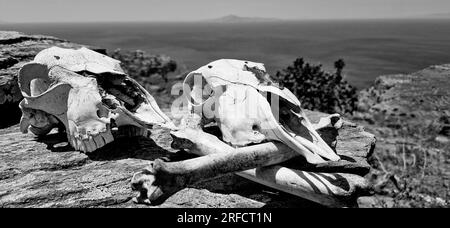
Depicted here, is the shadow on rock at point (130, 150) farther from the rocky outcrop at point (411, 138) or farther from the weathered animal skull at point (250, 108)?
the rocky outcrop at point (411, 138)

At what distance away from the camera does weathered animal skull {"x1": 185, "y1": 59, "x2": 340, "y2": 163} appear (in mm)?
4059

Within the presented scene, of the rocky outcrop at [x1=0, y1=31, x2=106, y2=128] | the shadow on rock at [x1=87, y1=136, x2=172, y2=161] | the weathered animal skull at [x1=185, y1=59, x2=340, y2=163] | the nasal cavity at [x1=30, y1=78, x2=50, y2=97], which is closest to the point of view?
the weathered animal skull at [x1=185, y1=59, x2=340, y2=163]

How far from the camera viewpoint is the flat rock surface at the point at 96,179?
13.4 ft

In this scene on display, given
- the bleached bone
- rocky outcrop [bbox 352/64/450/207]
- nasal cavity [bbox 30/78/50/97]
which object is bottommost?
rocky outcrop [bbox 352/64/450/207]

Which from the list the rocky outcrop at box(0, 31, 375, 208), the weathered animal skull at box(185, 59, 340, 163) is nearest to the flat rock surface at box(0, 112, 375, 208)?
the rocky outcrop at box(0, 31, 375, 208)

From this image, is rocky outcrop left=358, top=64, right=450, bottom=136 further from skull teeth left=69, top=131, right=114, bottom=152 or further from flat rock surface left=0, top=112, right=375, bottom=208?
skull teeth left=69, top=131, right=114, bottom=152

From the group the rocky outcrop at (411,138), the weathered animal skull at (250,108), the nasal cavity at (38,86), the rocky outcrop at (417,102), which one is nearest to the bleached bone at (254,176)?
the weathered animal skull at (250,108)

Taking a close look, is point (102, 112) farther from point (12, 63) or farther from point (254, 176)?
point (12, 63)

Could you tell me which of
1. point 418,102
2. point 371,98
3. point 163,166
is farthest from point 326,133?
point 371,98

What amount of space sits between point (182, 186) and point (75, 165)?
1.97 m

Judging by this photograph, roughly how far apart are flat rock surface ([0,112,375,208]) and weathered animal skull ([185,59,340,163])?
1.93ft

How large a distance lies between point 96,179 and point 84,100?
38.4 inches
